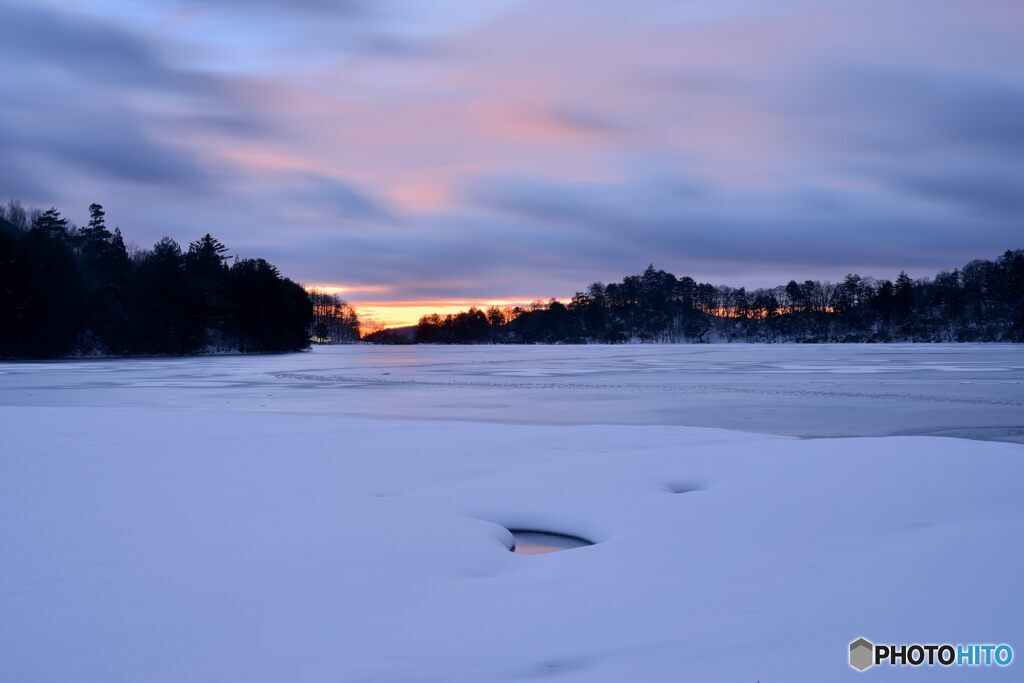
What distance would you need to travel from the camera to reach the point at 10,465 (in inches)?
245

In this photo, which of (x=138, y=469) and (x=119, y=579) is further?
(x=138, y=469)

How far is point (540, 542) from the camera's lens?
14.1 ft

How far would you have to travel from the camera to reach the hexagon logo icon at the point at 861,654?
245cm

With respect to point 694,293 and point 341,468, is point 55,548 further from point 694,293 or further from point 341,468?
point 694,293

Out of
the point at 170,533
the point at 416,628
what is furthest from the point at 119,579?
the point at 416,628

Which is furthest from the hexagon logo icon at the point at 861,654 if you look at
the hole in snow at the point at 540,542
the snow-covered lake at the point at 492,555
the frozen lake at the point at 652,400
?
the frozen lake at the point at 652,400

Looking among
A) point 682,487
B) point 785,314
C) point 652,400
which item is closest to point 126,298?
point 652,400

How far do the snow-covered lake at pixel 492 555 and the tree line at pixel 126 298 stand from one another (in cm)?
4762

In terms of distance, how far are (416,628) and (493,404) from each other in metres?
10.3

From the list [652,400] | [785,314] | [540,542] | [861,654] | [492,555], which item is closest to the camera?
[861,654]

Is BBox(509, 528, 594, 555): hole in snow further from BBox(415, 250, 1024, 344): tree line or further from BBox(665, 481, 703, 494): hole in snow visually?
BBox(415, 250, 1024, 344): tree line

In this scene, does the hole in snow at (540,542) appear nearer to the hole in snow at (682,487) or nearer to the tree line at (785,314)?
the hole in snow at (682,487)

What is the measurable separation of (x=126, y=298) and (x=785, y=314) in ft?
390

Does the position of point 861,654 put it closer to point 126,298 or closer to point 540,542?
point 540,542
